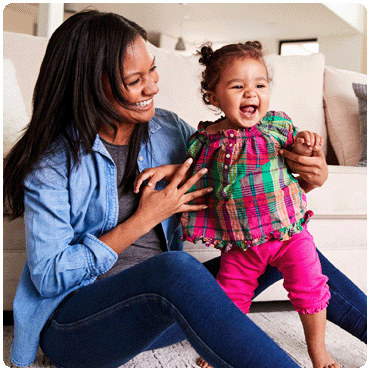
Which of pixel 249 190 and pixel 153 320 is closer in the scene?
pixel 153 320

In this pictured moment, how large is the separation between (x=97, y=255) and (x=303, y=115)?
1.67m

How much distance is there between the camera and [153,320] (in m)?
0.87

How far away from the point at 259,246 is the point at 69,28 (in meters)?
0.73

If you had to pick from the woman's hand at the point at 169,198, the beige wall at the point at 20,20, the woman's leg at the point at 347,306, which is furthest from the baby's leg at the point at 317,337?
the beige wall at the point at 20,20

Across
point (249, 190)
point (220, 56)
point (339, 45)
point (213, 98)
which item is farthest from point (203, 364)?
point (339, 45)

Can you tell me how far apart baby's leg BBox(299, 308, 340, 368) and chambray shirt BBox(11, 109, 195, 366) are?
1.71 feet

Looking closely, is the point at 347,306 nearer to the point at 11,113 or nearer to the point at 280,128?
the point at 280,128

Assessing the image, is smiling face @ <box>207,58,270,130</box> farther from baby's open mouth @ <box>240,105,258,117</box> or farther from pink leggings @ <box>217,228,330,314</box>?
pink leggings @ <box>217,228,330,314</box>

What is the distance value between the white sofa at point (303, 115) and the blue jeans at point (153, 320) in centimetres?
52

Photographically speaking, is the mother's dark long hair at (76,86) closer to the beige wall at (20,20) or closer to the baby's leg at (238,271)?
the baby's leg at (238,271)

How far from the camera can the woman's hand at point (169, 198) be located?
3.47 ft

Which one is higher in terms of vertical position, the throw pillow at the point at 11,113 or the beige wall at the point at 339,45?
the beige wall at the point at 339,45

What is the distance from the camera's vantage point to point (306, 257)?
3.58ft

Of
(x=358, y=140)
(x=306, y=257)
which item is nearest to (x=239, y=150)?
(x=306, y=257)
